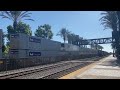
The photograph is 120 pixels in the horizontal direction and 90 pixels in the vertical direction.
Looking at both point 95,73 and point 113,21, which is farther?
point 113,21

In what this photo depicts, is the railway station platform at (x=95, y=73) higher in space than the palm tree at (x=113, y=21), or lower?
lower

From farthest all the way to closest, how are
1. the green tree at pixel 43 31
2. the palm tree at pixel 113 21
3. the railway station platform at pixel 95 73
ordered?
1. the green tree at pixel 43 31
2. the palm tree at pixel 113 21
3. the railway station platform at pixel 95 73

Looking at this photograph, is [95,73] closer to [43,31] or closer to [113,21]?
[113,21]

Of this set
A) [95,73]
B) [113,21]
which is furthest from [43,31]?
[95,73]

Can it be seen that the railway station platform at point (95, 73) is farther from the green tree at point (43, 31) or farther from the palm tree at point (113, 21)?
the green tree at point (43, 31)

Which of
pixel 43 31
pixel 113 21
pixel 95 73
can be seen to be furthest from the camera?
pixel 43 31

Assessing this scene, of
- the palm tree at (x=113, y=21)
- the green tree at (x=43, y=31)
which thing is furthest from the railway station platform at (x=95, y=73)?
the green tree at (x=43, y=31)

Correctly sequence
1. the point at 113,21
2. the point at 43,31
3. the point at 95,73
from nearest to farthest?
the point at 95,73
the point at 113,21
the point at 43,31

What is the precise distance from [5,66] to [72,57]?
4311 cm

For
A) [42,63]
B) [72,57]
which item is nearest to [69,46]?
[72,57]

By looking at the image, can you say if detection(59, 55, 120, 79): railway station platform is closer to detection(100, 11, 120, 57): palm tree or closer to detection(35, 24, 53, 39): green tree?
detection(100, 11, 120, 57): palm tree

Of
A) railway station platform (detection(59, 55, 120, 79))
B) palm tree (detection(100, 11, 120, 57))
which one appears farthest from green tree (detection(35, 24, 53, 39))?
railway station platform (detection(59, 55, 120, 79))
